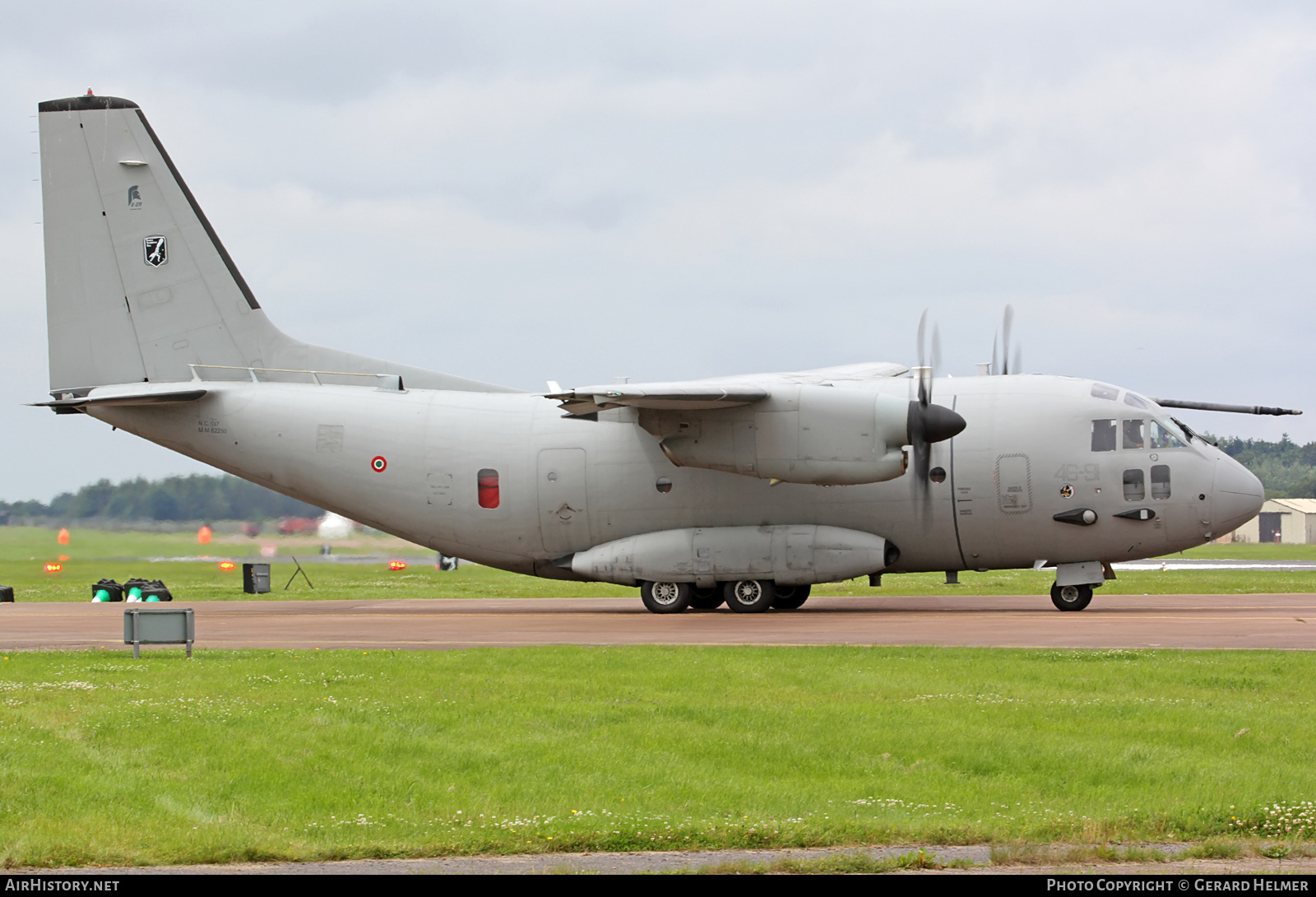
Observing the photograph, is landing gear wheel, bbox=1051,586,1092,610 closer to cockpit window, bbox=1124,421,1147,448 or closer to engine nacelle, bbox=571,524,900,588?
cockpit window, bbox=1124,421,1147,448

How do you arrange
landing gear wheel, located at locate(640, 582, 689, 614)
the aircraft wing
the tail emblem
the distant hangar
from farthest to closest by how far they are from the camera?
1. the distant hangar
2. the tail emblem
3. landing gear wheel, located at locate(640, 582, 689, 614)
4. the aircraft wing

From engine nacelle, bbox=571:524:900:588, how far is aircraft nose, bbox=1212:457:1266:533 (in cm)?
685

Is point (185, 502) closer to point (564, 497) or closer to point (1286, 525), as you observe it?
point (564, 497)

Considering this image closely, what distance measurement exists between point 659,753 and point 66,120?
26.7 meters

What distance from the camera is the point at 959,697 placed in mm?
14836

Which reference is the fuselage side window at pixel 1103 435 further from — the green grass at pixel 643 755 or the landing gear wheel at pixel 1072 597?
the green grass at pixel 643 755

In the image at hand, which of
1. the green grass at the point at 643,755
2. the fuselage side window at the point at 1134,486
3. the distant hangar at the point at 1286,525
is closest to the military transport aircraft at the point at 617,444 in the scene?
the fuselage side window at the point at 1134,486

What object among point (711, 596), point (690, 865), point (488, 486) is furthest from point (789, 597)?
point (690, 865)

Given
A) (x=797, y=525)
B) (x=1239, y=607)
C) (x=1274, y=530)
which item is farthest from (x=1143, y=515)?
(x=1274, y=530)

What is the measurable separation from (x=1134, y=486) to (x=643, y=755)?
18553 mm

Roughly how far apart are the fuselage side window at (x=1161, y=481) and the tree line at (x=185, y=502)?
68.3ft

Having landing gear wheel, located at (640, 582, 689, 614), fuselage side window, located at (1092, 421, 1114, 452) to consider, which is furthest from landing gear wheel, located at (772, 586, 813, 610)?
fuselage side window, located at (1092, 421, 1114, 452)

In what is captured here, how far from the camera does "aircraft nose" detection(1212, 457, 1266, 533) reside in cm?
2708

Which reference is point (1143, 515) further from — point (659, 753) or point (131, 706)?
point (131, 706)
